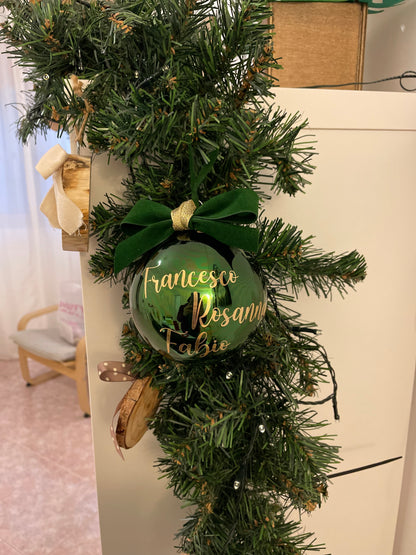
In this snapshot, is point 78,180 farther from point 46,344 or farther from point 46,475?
point 46,344

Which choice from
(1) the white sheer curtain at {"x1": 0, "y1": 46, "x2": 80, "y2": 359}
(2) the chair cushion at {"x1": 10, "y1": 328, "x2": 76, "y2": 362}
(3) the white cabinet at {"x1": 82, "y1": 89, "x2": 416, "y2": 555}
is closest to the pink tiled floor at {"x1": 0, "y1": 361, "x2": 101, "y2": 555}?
(2) the chair cushion at {"x1": 10, "y1": 328, "x2": 76, "y2": 362}

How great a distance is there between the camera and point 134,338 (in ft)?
1.78

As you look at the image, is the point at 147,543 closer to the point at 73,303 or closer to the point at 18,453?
the point at 18,453

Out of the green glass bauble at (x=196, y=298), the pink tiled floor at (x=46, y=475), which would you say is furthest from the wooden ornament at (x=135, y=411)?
the pink tiled floor at (x=46, y=475)

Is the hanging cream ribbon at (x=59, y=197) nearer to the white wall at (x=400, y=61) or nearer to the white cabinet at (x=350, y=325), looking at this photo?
the white cabinet at (x=350, y=325)

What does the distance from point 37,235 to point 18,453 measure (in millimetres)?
1279

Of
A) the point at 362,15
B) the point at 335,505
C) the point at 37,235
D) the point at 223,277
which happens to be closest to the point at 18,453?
the point at 37,235

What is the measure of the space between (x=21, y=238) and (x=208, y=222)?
2500 mm

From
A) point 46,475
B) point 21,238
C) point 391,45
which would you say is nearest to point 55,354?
point 46,475

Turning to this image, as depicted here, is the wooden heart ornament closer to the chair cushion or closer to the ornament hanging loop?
the ornament hanging loop

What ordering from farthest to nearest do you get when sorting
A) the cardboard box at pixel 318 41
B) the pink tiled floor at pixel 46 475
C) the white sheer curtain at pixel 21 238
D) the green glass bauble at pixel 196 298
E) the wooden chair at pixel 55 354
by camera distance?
the white sheer curtain at pixel 21 238 → the wooden chair at pixel 55 354 → the pink tiled floor at pixel 46 475 → the cardboard box at pixel 318 41 → the green glass bauble at pixel 196 298

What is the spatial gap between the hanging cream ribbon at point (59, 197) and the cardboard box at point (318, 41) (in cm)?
39

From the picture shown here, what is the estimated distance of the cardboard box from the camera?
2.25 ft

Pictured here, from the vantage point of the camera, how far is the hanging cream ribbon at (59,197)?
48 centimetres
